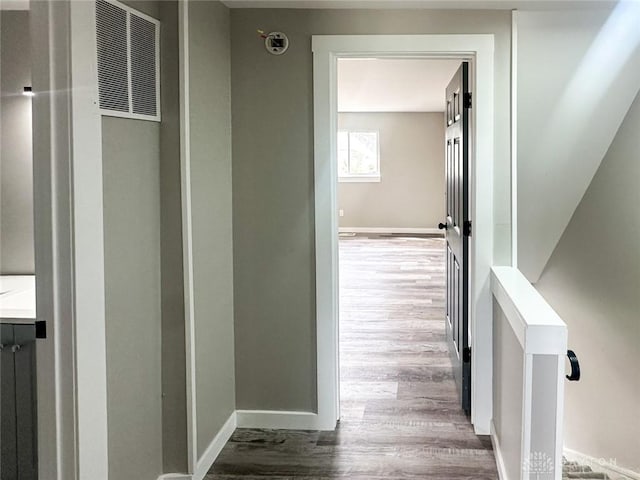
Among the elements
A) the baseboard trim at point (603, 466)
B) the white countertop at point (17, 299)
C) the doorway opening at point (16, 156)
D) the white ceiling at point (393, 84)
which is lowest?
the baseboard trim at point (603, 466)

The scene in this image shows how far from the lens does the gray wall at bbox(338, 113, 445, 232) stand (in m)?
12.6

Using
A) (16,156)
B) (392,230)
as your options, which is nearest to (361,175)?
(392,230)

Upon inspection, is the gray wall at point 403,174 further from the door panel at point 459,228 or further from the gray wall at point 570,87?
the gray wall at point 570,87

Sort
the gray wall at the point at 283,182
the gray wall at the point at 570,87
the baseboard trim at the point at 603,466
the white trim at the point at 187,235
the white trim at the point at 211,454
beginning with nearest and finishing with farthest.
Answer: the white trim at the point at 187,235, the white trim at the point at 211,454, the gray wall at the point at 570,87, the gray wall at the point at 283,182, the baseboard trim at the point at 603,466

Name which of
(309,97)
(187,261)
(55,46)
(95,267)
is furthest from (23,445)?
(309,97)

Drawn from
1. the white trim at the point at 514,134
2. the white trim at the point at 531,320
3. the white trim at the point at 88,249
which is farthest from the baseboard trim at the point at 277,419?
the white trim at the point at 88,249

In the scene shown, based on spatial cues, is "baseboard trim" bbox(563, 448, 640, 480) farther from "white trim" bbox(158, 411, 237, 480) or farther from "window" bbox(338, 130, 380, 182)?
"window" bbox(338, 130, 380, 182)

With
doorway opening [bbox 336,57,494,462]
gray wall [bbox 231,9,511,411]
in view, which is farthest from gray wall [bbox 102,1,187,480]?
doorway opening [bbox 336,57,494,462]

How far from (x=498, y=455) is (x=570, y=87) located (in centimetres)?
182

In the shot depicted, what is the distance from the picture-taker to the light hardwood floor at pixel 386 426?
3309 mm

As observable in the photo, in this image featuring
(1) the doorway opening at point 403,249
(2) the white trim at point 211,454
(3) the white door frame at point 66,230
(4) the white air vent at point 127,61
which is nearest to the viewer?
(3) the white door frame at point 66,230

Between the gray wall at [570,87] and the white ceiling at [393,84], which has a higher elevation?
the white ceiling at [393,84]

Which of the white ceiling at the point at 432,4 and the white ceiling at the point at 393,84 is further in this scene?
the white ceiling at the point at 393,84

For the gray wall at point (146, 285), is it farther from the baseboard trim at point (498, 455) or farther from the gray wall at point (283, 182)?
the baseboard trim at point (498, 455)
